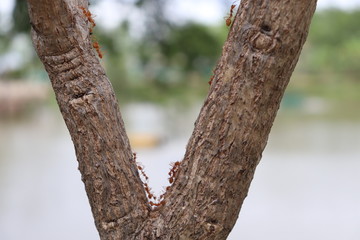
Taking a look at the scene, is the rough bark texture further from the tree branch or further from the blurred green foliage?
the blurred green foliage

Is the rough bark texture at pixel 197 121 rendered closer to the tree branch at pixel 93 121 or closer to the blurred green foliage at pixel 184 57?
the tree branch at pixel 93 121

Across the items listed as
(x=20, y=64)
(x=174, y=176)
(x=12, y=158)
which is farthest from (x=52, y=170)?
(x=174, y=176)

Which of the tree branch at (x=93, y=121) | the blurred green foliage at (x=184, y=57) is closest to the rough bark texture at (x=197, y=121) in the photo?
the tree branch at (x=93, y=121)

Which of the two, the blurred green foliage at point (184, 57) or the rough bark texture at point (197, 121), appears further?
the blurred green foliage at point (184, 57)

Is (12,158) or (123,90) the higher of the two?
(123,90)

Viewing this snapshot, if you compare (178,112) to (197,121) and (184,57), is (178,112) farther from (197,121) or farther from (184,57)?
(197,121)

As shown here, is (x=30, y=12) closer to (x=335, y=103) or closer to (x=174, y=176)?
(x=174, y=176)

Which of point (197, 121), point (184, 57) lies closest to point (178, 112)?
point (184, 57)
